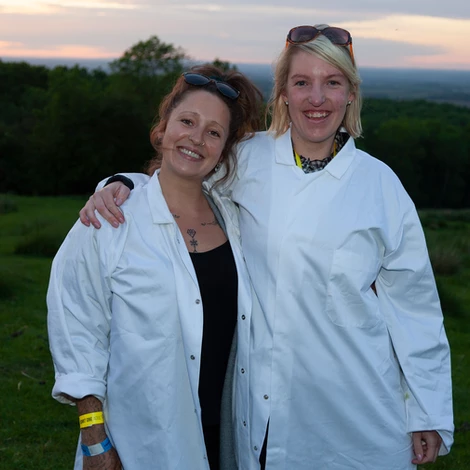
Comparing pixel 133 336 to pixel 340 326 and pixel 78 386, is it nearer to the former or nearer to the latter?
pixel 78 386

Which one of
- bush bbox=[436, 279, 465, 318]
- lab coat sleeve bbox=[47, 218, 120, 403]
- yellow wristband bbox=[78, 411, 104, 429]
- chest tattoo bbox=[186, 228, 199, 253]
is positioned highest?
chest tattoo bbox=[186, 228, 199, 253]

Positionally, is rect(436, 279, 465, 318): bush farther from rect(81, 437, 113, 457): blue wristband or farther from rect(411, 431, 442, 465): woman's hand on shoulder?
rect(81, 437, 113, 457): blue wristband

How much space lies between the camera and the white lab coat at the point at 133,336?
2.63 metres

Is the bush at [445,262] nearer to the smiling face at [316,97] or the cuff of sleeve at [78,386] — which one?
the smiling face at [316,97]

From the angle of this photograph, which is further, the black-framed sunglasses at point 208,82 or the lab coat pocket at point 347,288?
the black-framed sunglasses at point 208,82

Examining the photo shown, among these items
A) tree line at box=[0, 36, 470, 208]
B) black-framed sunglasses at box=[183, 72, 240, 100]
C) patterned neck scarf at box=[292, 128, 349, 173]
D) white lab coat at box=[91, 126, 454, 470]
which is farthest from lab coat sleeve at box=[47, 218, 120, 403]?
tree line at box=[0, 36, 470, 208]

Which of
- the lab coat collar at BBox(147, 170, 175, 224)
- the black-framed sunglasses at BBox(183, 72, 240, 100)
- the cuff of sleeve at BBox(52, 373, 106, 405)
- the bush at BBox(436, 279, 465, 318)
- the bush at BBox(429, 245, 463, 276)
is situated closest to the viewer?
the cuff of sleeve at BBox(52, 373, 106, 405)

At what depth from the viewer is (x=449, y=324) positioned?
842 cm

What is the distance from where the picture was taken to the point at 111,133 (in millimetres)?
30375

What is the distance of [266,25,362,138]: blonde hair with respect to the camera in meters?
2.96

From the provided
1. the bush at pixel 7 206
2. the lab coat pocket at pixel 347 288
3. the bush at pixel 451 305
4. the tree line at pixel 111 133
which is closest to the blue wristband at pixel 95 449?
the lab coat pocket at pixel 347 288

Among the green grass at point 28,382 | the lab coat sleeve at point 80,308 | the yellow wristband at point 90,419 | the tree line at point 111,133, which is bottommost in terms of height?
the tree line at point 111,133

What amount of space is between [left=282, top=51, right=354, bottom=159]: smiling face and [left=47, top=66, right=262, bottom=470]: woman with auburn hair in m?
0.44

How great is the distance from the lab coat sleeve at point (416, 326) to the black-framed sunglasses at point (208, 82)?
33.3 inches
